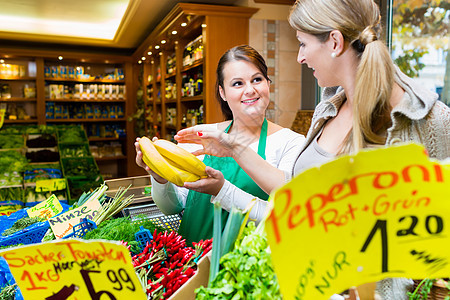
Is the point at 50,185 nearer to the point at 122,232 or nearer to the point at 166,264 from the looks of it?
the point at 122,232

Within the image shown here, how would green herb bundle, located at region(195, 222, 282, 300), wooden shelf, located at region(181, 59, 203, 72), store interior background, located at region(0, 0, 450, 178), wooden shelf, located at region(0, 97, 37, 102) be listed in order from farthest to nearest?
wooden shelf, located at region(0, 97, 37, 102)
wooden shelf, located at region(181, 59, 203, 72)
store interior background, located at region(0, 0, 450, 178)
green herb bundle, located at region(195, 222, 282, 300)

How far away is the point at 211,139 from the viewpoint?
1161 mm

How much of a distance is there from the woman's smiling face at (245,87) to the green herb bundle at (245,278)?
3.17 ft

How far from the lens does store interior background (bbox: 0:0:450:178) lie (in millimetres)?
2913

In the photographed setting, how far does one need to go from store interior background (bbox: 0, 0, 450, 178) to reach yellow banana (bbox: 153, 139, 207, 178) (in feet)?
7.95

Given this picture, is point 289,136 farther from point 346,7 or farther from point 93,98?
point 93,98

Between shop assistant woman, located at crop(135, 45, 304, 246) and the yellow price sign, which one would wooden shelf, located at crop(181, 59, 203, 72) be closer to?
the yellow price sign

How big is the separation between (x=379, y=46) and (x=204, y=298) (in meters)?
0.70

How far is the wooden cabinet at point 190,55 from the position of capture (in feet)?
13.9

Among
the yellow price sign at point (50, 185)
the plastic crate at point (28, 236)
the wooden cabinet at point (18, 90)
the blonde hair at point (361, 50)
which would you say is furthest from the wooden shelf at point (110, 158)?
the blonde hair at point (361, 50)

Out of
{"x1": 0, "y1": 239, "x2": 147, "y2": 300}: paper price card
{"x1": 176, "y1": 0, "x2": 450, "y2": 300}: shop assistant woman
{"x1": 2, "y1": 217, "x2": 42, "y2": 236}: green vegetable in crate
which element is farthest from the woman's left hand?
{"x1": 2, "y1": 217, "x2": 42, "y2": 236}: green vegetable in crate

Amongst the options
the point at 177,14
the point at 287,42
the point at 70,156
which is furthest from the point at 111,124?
the point at 287,42

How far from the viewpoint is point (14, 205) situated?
3756 millimetres

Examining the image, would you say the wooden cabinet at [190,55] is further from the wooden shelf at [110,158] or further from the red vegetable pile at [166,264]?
the red vegetable pile at [166,264]
